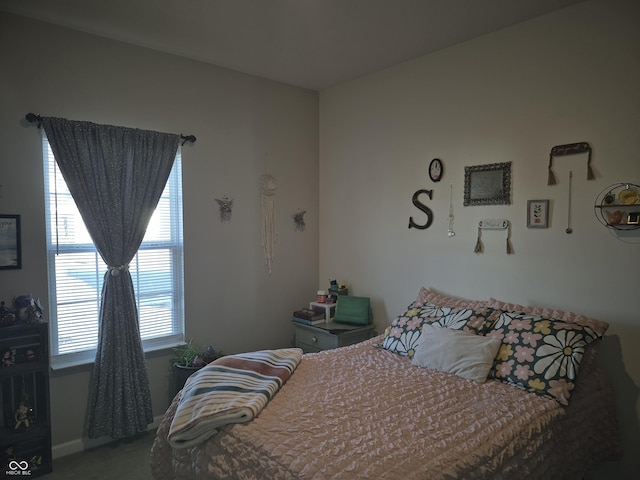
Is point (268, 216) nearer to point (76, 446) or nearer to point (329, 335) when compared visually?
point (329, 335)

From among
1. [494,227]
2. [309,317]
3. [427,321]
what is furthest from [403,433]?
[309,317]

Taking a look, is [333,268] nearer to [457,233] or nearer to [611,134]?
[457,233]

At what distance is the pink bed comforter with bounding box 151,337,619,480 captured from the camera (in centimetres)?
Result: 155

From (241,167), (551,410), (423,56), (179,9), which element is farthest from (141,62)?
(551,410)

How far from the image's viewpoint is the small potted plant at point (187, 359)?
120 inches

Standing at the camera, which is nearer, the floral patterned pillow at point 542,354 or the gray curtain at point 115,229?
the floral patterned pillow at point 542,354

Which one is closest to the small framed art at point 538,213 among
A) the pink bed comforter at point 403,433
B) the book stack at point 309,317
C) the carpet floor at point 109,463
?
the pink bed comforter at point 403,433

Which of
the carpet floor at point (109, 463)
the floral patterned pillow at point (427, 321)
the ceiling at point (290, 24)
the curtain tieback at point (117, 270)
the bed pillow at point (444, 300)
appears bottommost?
the carpet floor at point (109, 463)

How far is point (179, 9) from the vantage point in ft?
8.05

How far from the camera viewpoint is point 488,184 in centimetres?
286

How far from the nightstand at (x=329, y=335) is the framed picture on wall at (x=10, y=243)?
2.08 meters

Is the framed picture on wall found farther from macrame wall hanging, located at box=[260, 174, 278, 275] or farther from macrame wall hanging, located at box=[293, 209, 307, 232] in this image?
macrame wall hanging, located at box=[293, 209, 307, 232]

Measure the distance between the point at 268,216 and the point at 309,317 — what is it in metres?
0.95

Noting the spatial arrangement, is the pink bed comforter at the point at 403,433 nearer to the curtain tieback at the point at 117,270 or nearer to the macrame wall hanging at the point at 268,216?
the curtain tieback at the point at 117,270
